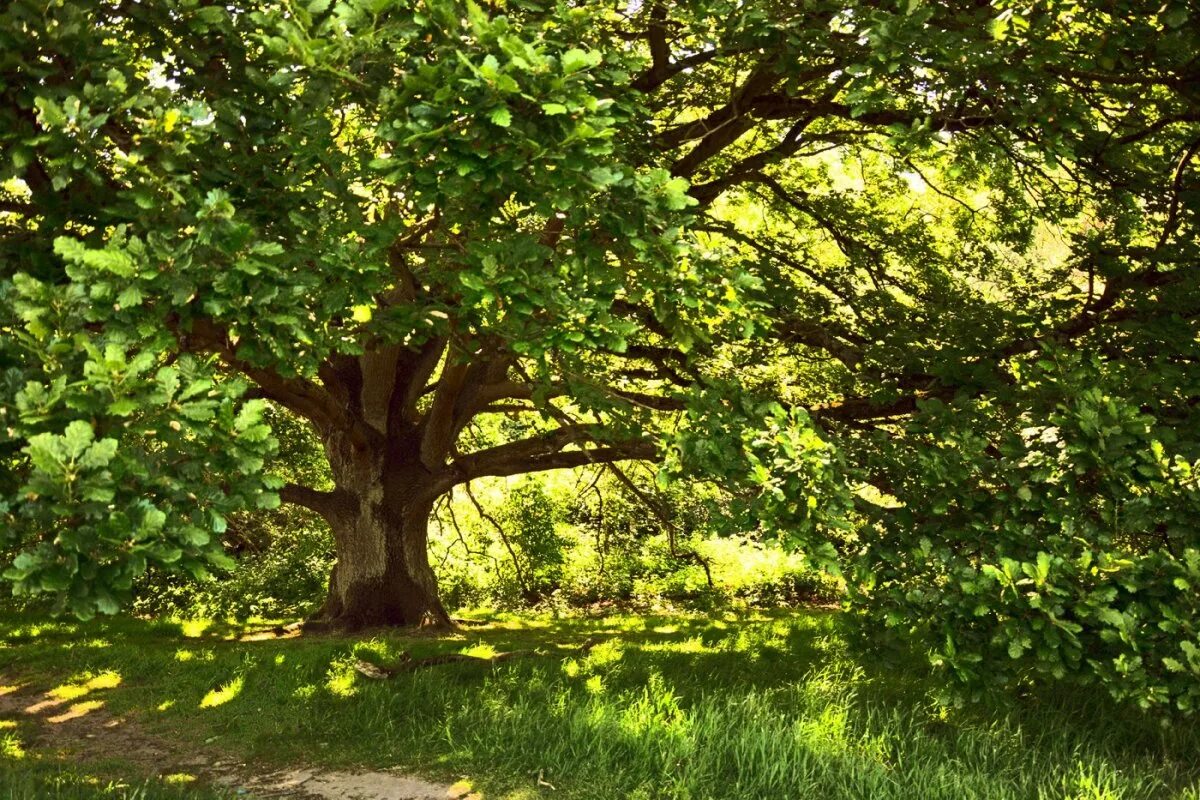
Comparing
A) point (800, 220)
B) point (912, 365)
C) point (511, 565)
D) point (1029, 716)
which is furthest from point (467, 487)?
point (1029, 716)

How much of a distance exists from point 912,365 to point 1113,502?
2.80 m

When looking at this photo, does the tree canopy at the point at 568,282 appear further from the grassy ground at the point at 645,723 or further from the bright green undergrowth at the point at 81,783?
the bright green undergrowth at the point at 81,783

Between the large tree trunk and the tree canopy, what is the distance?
12.5 ft

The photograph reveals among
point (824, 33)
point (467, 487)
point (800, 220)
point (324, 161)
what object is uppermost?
point (800, 220)

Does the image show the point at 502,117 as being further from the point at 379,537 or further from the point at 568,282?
the point at 379,537

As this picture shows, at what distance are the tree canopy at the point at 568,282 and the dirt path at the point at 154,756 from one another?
2.60 metres

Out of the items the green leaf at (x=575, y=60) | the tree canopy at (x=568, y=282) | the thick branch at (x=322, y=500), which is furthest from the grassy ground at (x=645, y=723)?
the green leaf at (x=575, y=60)

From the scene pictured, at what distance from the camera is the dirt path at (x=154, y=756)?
589 cm

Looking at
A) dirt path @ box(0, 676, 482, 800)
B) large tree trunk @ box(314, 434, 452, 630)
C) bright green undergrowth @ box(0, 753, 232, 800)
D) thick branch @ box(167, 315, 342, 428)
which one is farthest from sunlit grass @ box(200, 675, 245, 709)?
large tree trunk @ box(314, 434, 452, 630)

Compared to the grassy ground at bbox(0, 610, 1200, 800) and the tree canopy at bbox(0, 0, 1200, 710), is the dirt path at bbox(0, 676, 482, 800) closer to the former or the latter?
the grassy ground at bbox(0, 610, 1200, 800)

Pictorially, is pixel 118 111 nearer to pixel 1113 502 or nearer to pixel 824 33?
pixel 824 33

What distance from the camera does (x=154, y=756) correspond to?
689cm

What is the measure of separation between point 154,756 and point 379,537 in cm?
471

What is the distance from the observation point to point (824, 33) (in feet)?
18.9
